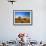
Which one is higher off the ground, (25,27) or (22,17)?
(22,17)

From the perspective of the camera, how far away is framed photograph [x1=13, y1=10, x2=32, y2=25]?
5543mm

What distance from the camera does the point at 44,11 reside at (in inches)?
219

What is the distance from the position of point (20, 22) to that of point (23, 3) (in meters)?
0.78

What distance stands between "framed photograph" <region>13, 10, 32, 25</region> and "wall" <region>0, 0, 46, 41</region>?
0.12 meters

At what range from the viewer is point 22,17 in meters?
5.55

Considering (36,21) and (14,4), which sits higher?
(14,4)

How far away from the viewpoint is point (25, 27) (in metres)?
5.57

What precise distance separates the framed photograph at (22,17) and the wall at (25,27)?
4.9 inches

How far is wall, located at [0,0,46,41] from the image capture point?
18.2 ft

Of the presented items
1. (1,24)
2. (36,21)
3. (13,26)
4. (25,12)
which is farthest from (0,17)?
(36,21)

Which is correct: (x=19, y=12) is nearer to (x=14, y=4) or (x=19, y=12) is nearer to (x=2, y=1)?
(x=14, y=4)

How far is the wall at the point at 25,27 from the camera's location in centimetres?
555

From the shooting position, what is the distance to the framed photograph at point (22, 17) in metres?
5.54

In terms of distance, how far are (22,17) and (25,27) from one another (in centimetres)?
42
